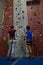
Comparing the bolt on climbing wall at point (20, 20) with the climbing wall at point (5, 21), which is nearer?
the bolt on climbing wall at point (20, 20)

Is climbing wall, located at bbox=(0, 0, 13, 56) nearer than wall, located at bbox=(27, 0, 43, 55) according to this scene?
No

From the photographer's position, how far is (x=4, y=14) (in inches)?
410

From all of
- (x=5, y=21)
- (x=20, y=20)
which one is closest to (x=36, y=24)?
(x=20, y=20)

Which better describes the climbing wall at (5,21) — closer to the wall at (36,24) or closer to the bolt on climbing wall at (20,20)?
the bolt on climbing wall at (20,20)

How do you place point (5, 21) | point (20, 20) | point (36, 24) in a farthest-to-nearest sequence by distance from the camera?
point (5, 21), point (36, 24), point (20, 20)

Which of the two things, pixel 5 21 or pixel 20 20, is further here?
pixel 5 21

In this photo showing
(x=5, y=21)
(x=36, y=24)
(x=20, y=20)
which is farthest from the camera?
(x=5, y=21)

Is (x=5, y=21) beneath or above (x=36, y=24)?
above

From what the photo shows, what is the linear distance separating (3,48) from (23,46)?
115 cm

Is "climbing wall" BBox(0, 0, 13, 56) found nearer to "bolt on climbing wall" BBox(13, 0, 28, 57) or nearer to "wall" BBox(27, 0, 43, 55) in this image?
"bolt on climbing wall" BBox(13, 0, 28, 57)

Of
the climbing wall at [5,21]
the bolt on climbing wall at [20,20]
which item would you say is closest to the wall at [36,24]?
the bolt on climbing wall at [20,20]

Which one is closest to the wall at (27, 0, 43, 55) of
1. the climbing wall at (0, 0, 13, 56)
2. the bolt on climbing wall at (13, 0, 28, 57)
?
the bolt on climbing wall at (13, 0, 28, 57)

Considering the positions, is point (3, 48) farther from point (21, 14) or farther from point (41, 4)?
point (41, 4)

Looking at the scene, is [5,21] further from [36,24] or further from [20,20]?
[36,24]
